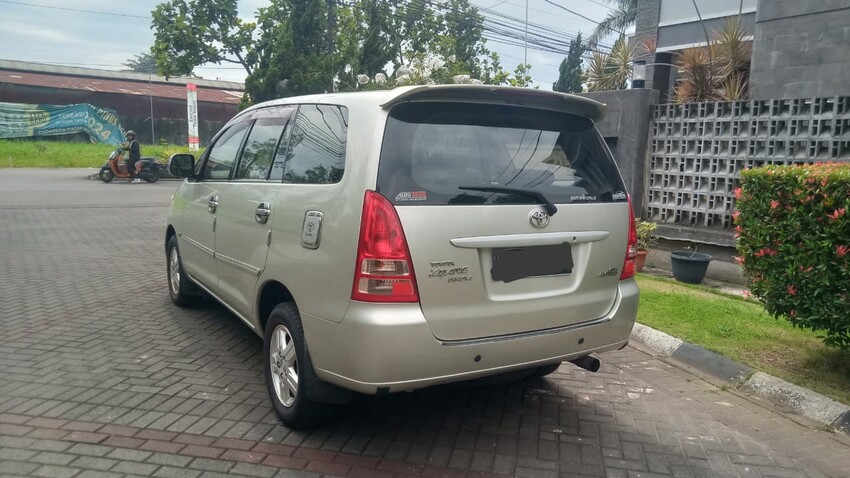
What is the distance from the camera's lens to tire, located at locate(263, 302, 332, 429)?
135 inches

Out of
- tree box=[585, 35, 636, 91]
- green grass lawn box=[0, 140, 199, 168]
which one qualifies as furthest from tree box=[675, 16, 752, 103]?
green grass lawn box=[0, 140, 199, 168]

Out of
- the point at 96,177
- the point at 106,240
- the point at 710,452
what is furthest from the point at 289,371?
the point at 96,177

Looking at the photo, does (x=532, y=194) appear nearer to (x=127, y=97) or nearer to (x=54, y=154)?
(x=54, y=154)

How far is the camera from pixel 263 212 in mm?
3906

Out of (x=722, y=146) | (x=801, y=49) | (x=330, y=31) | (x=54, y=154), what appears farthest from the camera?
(x=54, y=154)

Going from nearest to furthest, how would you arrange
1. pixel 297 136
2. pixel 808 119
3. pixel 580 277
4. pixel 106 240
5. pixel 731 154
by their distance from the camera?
pixel 580 277, pixel 297 136, pixel 808 119, pixel 731 154, pixel 106 240

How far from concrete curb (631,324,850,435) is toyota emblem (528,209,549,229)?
7.28ft

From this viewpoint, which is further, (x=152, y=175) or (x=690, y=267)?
(x=152, y=175)

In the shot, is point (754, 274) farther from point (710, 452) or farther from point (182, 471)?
point (182, 471)

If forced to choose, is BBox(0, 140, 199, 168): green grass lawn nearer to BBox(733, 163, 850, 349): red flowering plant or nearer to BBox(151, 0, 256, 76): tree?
BBox(151, 0, 256, 76): tree

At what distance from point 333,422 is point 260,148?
6.16ft

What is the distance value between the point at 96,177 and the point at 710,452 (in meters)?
24.1

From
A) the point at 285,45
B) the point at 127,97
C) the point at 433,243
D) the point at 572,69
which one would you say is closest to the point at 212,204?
the point at 433,243

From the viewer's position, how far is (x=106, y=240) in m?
10.2
